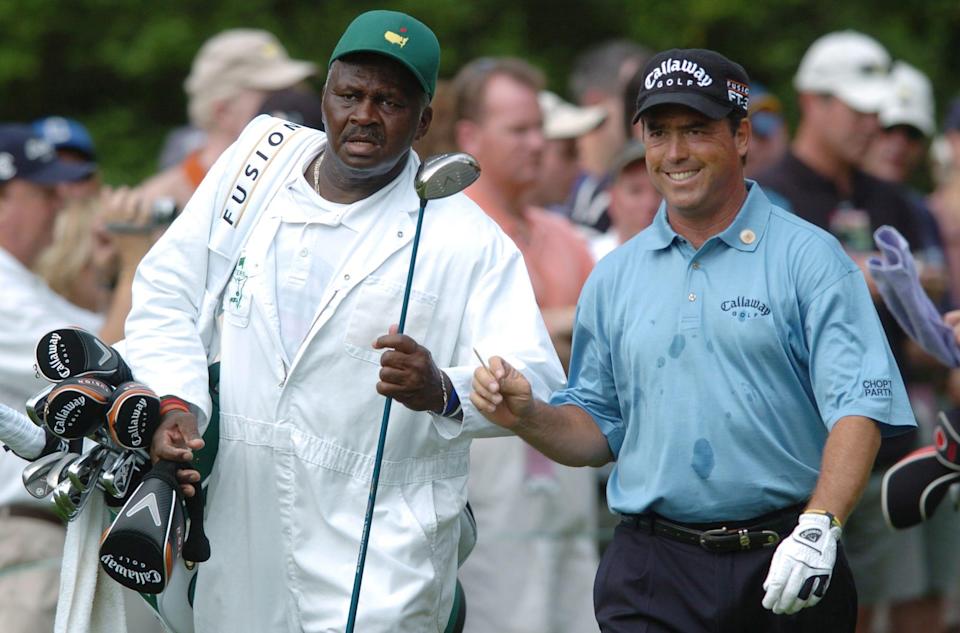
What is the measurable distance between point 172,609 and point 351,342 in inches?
41.8

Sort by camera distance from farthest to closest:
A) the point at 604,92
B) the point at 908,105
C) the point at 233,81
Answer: the point at 604,92 → the point at 908,105 → the point at 233,81

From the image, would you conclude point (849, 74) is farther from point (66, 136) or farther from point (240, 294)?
point (240, 294)

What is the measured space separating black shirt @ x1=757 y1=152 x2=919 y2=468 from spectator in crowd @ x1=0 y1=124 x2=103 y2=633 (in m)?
3.27

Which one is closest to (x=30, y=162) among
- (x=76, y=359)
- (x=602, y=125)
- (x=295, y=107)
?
(x=295, y=107)

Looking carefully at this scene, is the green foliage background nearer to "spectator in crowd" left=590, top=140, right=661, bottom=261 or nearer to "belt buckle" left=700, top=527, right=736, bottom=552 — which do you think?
"spectator in crowd" left=590, top=140, right=661, bottom=261

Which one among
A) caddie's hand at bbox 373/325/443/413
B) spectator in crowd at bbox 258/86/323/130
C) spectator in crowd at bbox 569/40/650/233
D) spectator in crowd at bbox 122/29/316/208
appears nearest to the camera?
caddie's hand at bbox 373/325/443/413

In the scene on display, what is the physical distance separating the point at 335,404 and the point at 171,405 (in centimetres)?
48

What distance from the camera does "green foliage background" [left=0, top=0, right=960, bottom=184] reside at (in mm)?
12703

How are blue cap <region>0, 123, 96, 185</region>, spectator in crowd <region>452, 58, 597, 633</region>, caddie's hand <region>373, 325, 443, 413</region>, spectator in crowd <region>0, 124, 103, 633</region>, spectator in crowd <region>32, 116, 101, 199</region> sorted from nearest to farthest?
1. caddie's hand <region>373, 325, 443, 413</region>
2. spectator in crowd <region>0, 124, 103, 633</region>
3. blue cap <region>0, 123, 96, 185</region>
4. spectator in crowd <region>452, 58, 597, 633</region>
5. spectator in crowd <region>32, 116, 101, 199</region>

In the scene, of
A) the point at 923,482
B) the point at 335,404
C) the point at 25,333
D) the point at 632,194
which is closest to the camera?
the point at 335,404

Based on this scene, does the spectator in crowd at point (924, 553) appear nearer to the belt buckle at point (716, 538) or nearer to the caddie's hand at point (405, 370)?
the belt buckle at point (716, 538)

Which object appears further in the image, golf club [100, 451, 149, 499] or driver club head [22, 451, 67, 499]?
driver club head [22, 451, 67, 499]

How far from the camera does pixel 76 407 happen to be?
490 centimetres

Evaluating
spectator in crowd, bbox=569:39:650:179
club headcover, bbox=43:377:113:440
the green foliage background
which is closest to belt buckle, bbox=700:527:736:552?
club headcover, bbox=43:377:113:440
